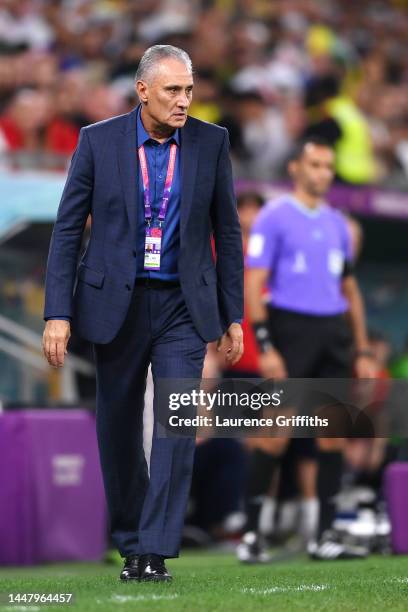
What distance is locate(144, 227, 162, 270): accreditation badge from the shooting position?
5.52 m

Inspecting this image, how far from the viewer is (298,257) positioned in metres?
8.30

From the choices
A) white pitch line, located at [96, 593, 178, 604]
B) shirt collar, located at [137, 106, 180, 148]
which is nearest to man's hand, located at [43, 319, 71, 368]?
shirt collar, located at [137, 106, 180, 148]

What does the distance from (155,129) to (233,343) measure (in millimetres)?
862

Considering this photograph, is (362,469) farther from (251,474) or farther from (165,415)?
(165,415)

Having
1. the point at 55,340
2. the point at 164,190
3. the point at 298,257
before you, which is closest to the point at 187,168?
the point at 164,190

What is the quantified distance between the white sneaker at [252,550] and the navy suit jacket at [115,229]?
9.18 ft

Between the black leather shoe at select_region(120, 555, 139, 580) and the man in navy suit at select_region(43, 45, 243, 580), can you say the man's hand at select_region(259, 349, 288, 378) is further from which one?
the black leather shoe at select_region(120, 555, 139, 580)

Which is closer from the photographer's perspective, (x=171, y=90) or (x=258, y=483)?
(x=171, y=90)

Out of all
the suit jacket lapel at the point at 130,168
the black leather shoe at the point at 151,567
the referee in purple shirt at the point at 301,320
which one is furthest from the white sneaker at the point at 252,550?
the suit jacket lapel at the point at 130,168

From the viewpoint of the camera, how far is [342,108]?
14203 millimetres

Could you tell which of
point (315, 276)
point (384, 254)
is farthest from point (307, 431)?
point (384, 254)

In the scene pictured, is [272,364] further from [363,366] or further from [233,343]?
[233,343]

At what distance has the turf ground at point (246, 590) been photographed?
4.61 m

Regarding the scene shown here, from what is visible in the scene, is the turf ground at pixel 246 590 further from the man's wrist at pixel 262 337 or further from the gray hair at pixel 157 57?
the gray hair at pixel 157 57
